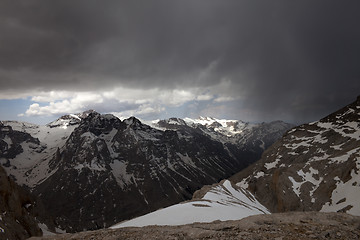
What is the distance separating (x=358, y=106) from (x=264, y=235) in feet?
755

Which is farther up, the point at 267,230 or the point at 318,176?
the point at 267,230

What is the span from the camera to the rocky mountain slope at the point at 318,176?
83.1m

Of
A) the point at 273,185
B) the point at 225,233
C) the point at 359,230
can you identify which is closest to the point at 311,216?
the point at 359,230

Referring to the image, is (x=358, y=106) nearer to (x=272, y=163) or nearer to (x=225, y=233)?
(x=272, y=163)

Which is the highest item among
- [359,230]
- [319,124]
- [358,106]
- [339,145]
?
[358,106]

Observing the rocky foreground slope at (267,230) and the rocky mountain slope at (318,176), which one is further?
the rocky mountain slope at (318,176)

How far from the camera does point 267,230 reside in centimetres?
1304

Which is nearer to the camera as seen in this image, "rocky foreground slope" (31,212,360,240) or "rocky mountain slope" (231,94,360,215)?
"rocky foreground slope" (31,212,360,240)

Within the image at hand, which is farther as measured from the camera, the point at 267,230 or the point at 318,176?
the point at 318,176

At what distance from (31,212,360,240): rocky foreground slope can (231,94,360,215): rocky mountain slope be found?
6942cm

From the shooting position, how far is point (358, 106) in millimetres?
189500

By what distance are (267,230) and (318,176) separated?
107019mm

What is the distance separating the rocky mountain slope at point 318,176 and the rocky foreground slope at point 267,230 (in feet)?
228

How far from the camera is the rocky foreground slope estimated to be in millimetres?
12297
